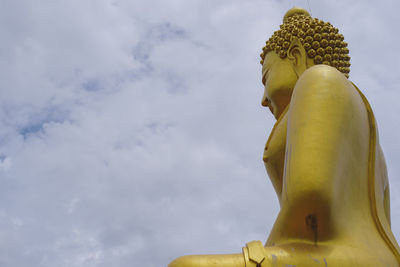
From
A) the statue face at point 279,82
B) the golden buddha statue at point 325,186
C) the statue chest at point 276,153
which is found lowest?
the golden buddha statue at point 325,186

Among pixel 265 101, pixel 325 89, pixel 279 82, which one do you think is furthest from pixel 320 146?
pixel 265 101

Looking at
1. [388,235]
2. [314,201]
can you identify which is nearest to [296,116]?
[314,201]

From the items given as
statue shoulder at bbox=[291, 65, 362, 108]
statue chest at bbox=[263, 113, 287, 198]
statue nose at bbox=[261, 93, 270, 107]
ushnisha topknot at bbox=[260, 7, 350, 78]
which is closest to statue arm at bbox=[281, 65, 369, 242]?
statue shoulder at bbox=[291, 65, 362, 108]

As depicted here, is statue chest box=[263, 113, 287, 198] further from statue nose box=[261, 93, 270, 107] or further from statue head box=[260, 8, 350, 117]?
statue nose box=[261, 93, 270, 107]

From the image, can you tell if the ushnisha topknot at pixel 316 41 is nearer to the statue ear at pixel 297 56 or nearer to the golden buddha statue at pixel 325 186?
the statue ear at pixel 297 56

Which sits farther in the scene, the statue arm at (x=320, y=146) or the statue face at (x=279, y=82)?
the statue face at (x=279, y=82)

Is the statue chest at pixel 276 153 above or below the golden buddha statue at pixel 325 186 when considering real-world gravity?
above

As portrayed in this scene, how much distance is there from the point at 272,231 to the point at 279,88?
1.84m

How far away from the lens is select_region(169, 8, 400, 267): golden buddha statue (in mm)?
3320

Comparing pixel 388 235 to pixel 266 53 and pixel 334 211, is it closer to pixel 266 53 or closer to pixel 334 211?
pixel 334 211

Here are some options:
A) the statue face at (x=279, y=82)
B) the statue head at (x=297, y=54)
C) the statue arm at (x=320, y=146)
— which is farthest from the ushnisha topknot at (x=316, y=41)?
the statue arm at (x=320, y=146)

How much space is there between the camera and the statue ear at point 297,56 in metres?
5.16

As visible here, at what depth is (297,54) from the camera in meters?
5.29

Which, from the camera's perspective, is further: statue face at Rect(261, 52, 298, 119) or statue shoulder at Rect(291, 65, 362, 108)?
statue face at Rect(261, 52, 298, 119)
